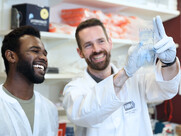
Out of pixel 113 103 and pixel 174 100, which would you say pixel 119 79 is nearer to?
pixel 113 103

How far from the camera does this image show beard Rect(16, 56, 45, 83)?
1206 mm

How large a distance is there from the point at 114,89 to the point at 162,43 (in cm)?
31

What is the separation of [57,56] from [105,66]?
A: 2.35 feet

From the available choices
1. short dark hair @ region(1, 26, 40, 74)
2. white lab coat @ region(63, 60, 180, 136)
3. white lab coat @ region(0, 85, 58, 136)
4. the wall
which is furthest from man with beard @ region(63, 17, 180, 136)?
the wall

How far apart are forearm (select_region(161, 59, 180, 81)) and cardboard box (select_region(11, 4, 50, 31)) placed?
91 cm

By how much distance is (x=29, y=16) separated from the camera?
168 cm

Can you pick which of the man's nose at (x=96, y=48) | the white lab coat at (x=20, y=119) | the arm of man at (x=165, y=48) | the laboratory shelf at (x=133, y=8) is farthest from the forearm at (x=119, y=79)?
the laboratory shelf at (x=133, y=8)

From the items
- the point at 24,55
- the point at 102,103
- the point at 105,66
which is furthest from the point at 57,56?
the point at 102,103

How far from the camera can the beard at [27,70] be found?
121cm

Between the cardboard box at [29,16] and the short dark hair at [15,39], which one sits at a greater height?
the cardboard box at [29,16]

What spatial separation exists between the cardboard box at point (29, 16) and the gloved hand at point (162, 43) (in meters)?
0.89

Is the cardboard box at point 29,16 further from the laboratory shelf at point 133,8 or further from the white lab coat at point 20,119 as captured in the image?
the white lab coat at point 20,119

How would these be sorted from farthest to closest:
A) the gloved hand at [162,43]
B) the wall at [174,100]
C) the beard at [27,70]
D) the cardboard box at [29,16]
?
the wall at [174,100] → the cardboard box at [29,16] → the beard at [27,70] → the gloved hand at [162,43]

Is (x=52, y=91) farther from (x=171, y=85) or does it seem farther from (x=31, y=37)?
(x=171, y=85)
